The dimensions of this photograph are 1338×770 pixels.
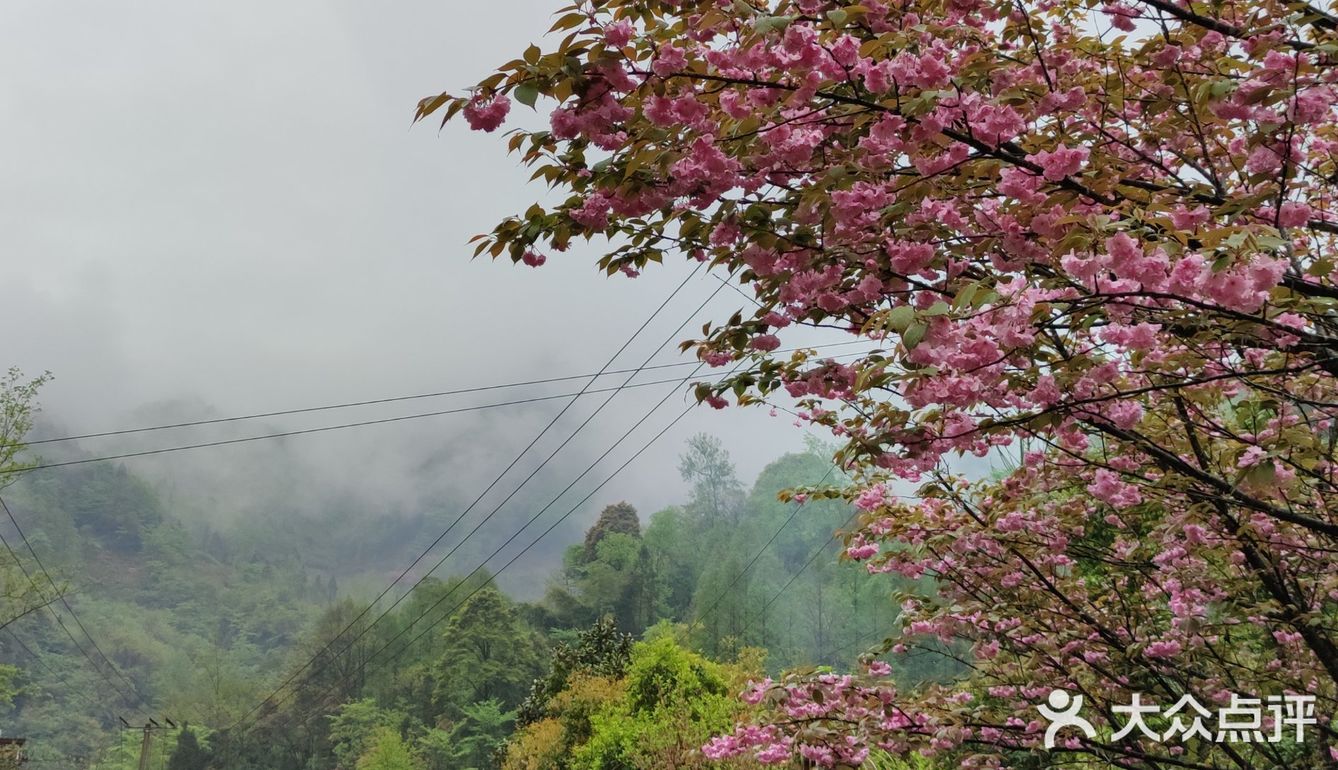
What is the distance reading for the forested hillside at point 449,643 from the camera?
587 inches

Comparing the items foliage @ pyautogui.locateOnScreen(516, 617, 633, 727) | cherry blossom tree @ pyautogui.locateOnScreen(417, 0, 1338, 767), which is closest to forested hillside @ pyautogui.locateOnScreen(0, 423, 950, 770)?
foliage @ pyautogui.locateOnScreen(516, 617, 633, 727)

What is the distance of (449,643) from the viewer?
17.5 m

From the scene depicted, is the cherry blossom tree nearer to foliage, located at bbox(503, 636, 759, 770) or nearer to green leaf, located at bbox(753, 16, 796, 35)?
green leaf, located at bbox(753, 16, 796, 35)

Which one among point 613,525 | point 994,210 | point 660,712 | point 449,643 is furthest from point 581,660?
point 994,210

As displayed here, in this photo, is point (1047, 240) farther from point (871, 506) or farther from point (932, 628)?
point (932, 628)

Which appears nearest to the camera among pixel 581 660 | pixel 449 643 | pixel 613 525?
pixel 581 660

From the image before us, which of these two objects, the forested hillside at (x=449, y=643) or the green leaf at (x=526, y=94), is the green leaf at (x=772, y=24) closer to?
the green leaf at (x=526, y=94)

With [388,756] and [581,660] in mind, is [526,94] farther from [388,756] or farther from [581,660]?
[388,756]

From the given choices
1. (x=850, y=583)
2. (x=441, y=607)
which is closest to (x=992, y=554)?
(x=850, y=583)

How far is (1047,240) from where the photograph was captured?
1.16 metres

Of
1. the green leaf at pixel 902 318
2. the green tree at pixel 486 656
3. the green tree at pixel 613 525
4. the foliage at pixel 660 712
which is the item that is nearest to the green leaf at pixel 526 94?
the green leaf at pixel 902 318

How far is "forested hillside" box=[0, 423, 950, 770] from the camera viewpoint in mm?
14922

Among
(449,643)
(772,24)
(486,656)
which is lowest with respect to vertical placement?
(772,24)

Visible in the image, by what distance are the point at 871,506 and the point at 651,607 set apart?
54.5ft
